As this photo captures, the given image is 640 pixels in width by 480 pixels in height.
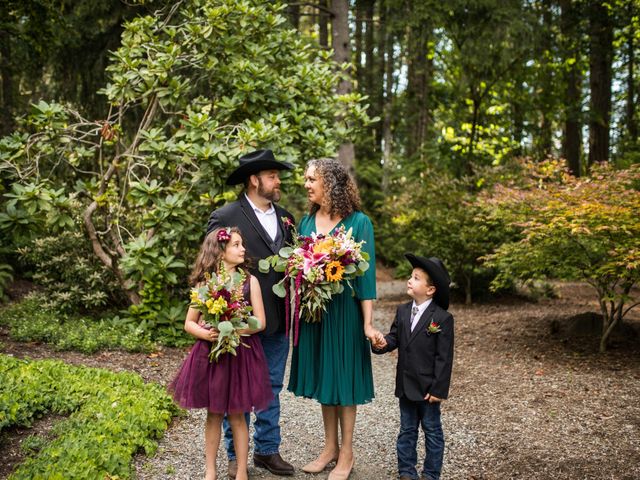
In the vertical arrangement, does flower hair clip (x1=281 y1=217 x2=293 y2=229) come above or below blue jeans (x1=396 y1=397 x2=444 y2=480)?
above

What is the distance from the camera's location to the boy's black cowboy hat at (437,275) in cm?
383

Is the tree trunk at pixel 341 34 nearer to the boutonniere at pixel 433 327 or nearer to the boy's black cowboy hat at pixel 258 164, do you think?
the boy's black cowboy hat at pixel 258 164

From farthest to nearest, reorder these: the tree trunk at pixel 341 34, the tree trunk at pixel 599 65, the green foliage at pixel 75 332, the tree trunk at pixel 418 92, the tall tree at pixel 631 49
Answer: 1. the tree trunk at pixel 418 92
2. the tree trunk at pixel 599 65
3. the tall tree at pixel 631 49
4. the tree trunk at pixel 341 34
5. the green foliage at pixel 75 332

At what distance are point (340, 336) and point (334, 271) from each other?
20.3 inches

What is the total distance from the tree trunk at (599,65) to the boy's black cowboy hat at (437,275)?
1148 cm

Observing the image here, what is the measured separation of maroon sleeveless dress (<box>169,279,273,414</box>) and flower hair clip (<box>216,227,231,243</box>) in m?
0.63

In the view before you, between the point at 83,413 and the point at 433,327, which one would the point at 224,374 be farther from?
the point at 83,413

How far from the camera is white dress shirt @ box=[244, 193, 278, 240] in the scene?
4105 millimetres

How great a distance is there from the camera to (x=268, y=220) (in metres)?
4.14

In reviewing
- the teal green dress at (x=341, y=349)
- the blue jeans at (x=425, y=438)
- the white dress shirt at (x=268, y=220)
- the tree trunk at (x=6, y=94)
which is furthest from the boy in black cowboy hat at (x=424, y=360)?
the tree trunk at (x=6, y=94)

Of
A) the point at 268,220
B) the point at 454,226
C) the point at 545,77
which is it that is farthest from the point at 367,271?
the point at 545,77

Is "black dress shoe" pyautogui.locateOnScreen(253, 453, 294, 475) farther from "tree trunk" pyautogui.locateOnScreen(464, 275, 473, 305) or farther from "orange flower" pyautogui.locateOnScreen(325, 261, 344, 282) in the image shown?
"tree trunk" pyautogui.locateOnScreen(464, 275, 473, 305)

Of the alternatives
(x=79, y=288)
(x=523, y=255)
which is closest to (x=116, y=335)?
(x=79, y=288)

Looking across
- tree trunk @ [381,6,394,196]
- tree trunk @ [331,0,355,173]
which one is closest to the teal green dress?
tree trunk @ [331,0,355,173]
